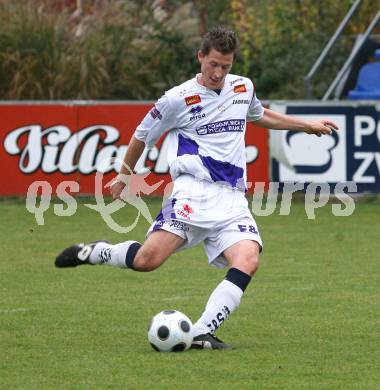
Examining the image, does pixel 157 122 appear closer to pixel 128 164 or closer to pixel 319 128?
pixel 128 164

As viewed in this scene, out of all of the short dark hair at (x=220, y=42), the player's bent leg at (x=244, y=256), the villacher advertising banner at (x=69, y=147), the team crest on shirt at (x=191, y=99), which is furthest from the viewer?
the villacher advertising banner at (x=69, y=147)

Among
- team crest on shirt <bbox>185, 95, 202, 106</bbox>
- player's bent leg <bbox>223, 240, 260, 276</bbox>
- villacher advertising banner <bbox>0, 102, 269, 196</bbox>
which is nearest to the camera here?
player's bent leg <bbox>223, 240, 260, 276</bbox>

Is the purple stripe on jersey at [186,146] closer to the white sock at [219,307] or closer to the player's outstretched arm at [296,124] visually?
the player's outstretched arm at [296,124]

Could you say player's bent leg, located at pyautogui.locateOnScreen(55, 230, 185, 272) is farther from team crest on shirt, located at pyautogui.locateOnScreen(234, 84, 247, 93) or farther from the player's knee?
team crest on shirt, located at pyautogui.locateOnScreen(234, 84, 247, 93)

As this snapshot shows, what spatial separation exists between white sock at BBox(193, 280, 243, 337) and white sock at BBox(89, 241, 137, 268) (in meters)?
0.60

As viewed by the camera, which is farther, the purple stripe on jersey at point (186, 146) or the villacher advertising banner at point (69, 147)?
the villacher advertising banner at point (69, 147)

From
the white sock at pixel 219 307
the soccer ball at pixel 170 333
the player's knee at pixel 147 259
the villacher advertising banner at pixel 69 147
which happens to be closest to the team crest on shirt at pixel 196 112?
the player's knee at pixel 147 259

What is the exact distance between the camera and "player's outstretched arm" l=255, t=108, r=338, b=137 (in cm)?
741

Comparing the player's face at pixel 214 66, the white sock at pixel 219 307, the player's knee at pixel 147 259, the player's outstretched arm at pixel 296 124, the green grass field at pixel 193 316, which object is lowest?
the green grass field at pixel 193 316

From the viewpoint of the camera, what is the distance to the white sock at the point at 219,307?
272 inches

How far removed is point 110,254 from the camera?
286 inches

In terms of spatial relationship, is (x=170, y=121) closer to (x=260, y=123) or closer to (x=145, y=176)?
(x=260, y=123)

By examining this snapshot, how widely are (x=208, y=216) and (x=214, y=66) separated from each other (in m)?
0.87

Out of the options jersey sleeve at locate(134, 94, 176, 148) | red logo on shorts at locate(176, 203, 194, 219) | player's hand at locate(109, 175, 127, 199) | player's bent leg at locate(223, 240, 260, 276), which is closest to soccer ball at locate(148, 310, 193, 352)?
player's bent leg at locate(223, 240, 260, 276)
